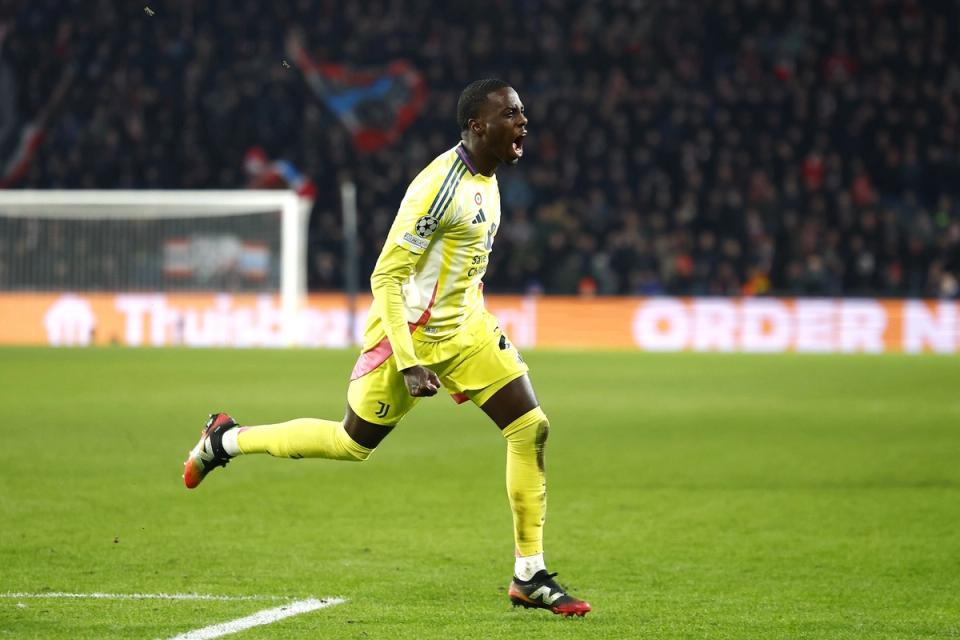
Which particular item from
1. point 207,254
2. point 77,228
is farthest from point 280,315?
point 77,228

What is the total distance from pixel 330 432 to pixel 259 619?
3.29 ft

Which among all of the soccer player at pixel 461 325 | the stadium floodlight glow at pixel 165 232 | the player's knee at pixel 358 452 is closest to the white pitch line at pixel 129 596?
the player's knee at pixel 358 452

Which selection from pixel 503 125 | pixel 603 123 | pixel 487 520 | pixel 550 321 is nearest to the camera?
pixel 503 125

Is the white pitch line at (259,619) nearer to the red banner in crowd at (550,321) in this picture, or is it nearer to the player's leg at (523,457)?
the player's leg at (523,457)

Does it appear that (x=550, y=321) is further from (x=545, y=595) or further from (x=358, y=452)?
(x=545, y=595)

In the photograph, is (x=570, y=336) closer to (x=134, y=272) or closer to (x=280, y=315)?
(x=280, y=315)

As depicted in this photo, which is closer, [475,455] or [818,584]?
[818,584]

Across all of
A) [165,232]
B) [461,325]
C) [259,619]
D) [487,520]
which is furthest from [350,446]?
[165,232]

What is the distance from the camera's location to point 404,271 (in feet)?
18.0

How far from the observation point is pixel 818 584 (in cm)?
616

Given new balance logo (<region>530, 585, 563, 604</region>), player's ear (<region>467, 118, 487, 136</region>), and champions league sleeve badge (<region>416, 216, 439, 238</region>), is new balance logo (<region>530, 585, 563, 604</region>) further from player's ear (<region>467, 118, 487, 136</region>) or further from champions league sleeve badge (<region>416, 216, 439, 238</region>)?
player's ear (<region>467, 118, 487, 136</region>)

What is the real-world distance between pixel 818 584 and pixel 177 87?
89.2 ft

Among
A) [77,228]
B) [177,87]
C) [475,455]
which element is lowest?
[475,455]

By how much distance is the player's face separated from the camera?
5582 mm
